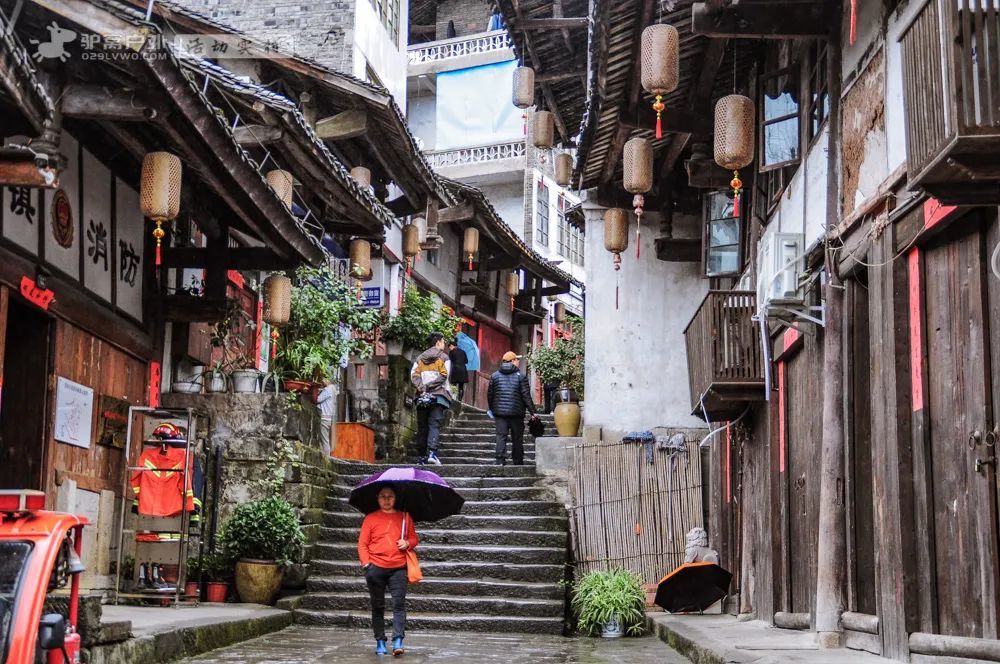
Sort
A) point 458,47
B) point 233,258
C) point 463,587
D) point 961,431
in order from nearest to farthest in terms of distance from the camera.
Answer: point 961,431 → point 233,258 → point 463,587 → point 458,47

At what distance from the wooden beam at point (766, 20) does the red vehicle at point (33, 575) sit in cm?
721

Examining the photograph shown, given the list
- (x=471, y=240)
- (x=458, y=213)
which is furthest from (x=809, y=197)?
(x=471, y=240)

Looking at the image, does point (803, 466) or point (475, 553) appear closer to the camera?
point (803, 466)

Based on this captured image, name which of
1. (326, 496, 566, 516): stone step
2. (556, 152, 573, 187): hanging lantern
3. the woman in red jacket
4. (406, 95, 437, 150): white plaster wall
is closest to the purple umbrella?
the woman in red jacket

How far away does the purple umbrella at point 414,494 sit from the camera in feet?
39.9

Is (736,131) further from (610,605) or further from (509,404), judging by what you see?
(509,404)

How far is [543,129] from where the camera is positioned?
73.0 feet

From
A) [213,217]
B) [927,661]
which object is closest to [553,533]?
[213,217]

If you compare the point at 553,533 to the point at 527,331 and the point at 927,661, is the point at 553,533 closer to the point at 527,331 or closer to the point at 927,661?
the point at 927,661

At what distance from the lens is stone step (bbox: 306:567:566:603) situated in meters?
15.6

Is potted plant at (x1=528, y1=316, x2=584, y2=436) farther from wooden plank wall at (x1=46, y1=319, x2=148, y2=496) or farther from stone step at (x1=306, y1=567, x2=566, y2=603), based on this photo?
wooden plank wall at (x1=46, y1=319, x2=148, y2=496)

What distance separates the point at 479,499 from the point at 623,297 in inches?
167

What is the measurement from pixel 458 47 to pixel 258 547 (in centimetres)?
2538

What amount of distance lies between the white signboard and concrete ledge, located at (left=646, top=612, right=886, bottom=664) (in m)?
6.46
